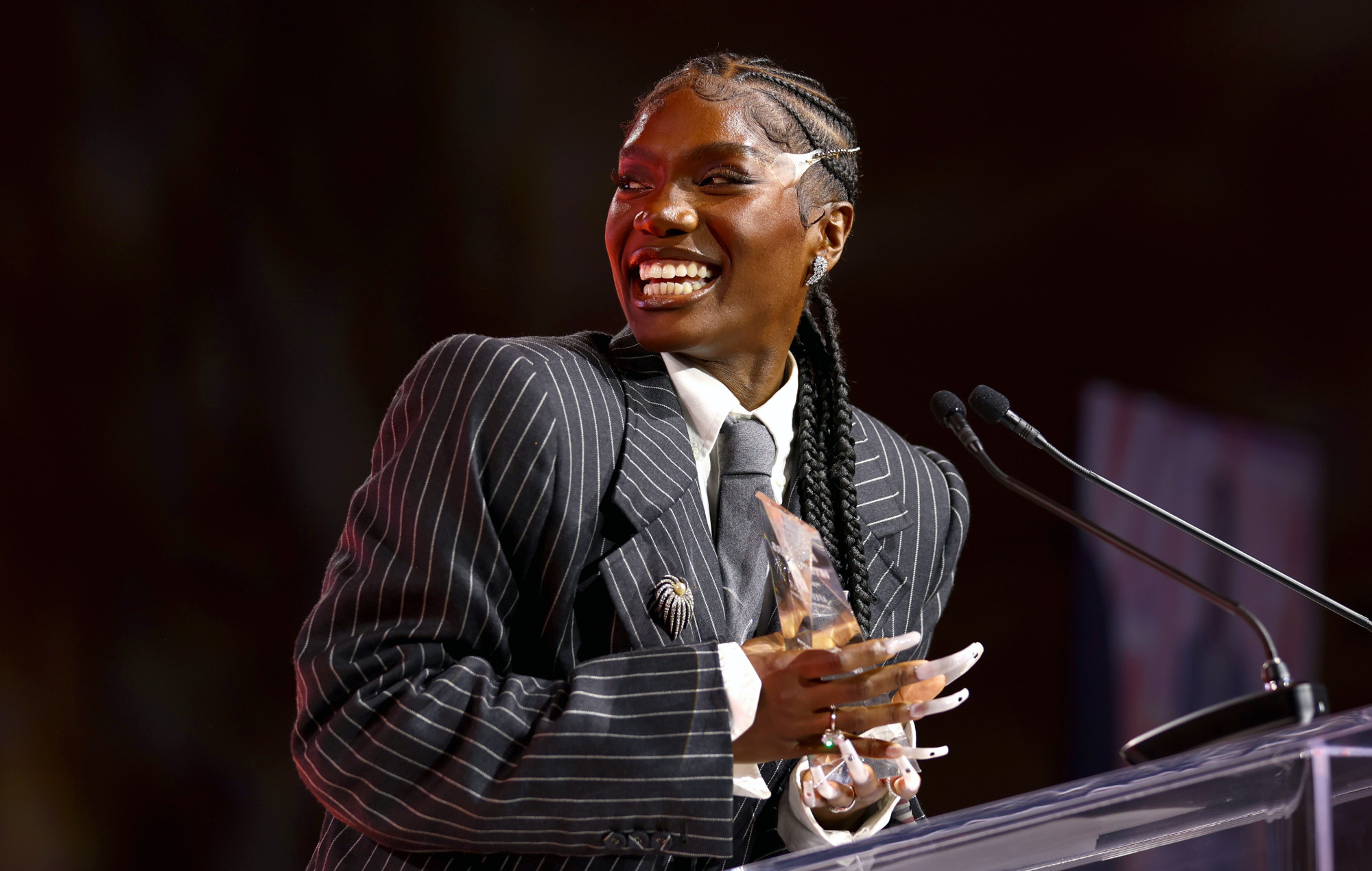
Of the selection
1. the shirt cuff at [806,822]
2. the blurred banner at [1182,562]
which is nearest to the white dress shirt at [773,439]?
the shirt cuff at [806,822]

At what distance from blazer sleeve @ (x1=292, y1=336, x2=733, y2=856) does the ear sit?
446mm

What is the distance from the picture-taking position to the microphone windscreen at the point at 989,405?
4.55 ft

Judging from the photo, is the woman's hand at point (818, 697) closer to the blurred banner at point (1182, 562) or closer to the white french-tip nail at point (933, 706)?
the white french-tip nail at point (933, 706)

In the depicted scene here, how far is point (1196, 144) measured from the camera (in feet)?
8.14

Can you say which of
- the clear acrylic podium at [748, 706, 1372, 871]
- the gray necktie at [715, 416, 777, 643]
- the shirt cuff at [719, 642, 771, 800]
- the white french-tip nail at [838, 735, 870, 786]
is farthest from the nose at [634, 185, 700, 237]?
the clear acrylic podium at [748, 706, 1372, 871]

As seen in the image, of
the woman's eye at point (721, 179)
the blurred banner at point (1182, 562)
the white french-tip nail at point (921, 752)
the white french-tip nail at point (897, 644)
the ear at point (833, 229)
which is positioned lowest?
the blurred banner at point (1182, 562)

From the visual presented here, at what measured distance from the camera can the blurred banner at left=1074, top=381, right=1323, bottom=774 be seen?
97.3 inches

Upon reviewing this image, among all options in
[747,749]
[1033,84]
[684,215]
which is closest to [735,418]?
[684,215]

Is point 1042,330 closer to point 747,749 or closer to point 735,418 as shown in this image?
point 735,418

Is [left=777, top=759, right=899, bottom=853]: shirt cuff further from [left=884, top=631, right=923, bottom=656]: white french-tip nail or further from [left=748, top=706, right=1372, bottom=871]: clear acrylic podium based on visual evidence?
[left=748, top=706, right=1372, bottom=871]: clear acrylic podium

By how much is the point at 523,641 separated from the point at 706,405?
1.24ft

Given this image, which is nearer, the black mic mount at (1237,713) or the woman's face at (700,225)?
the black mic mount at (1237,713)

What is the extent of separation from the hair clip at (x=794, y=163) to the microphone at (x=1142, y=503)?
1.19 feet

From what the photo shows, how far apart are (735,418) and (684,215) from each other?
28cm
